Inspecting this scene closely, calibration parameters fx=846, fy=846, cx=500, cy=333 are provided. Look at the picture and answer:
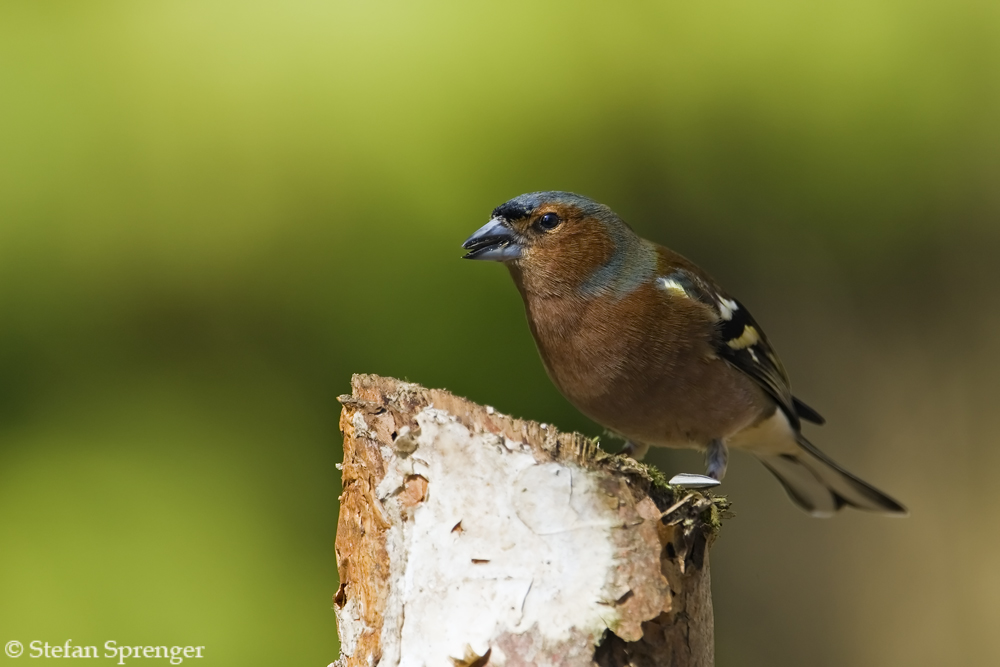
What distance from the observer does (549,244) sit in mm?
3229

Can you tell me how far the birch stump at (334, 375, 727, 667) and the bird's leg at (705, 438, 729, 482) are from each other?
1324 millimetres

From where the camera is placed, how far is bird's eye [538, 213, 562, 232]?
3.26 m

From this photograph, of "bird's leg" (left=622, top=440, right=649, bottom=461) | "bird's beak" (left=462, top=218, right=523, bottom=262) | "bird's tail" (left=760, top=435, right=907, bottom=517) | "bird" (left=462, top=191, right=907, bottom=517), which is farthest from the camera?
"bird's tail" (left=760, top=435, right=907, bottom=517)

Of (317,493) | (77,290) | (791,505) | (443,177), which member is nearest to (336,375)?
(317,493)

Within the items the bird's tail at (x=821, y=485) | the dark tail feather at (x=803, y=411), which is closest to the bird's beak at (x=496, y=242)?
the dark tail feather at (x=803, y=411)

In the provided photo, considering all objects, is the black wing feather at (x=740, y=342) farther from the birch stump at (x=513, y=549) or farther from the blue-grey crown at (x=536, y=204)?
the birch stump at (x=513, y=549)

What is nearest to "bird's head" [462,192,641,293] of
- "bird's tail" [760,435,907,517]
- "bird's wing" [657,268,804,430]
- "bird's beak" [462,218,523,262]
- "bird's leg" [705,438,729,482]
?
"bird's beak" [462,218,523,262]

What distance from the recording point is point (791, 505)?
16.4 ft

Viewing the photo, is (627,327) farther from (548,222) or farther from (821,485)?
(821,485)

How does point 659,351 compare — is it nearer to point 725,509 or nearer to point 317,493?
point 725,509

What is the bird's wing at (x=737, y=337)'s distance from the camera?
10.9 ft

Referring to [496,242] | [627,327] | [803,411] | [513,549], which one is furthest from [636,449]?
[513,549]

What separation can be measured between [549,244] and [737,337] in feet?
2.94

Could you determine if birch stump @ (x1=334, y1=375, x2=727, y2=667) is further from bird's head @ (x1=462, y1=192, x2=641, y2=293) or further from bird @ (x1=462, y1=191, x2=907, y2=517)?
bird's head @ (x1=462, y1=192, x2=641, y2=293)
